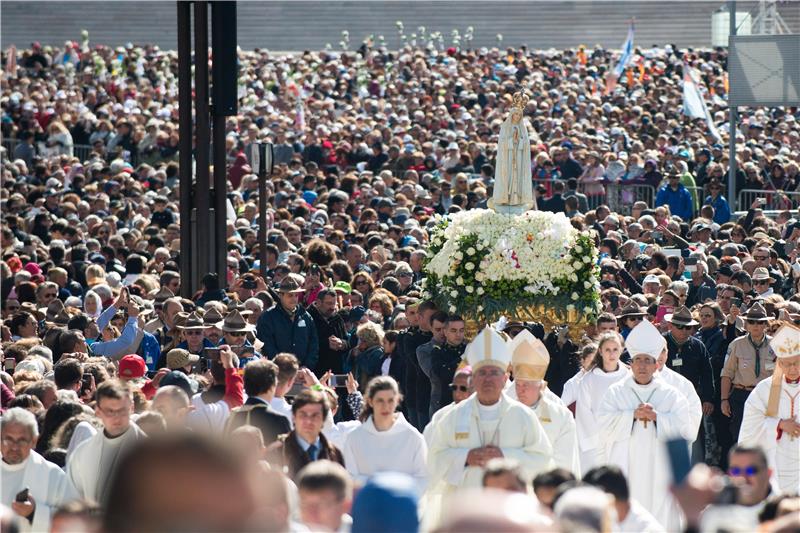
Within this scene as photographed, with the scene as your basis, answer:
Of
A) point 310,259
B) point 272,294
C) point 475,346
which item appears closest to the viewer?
point 475,346

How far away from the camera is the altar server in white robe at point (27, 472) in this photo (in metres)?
7.58

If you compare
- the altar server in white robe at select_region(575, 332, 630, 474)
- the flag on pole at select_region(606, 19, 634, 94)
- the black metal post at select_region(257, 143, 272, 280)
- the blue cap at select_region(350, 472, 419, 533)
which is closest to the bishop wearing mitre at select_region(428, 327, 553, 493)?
the altar server in white robe at select_region(575, 332, 630, 474)

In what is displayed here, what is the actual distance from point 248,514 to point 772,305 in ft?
35.2

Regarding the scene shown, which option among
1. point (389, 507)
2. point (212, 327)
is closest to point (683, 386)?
point (212, 327)

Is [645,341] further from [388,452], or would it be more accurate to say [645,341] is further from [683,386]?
[388,452]

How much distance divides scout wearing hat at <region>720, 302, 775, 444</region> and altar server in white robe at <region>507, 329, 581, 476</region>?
9.77 ft

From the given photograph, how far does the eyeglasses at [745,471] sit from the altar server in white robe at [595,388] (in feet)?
13.5

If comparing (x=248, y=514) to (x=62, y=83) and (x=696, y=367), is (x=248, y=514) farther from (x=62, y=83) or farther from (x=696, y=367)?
(x=62, y=83)

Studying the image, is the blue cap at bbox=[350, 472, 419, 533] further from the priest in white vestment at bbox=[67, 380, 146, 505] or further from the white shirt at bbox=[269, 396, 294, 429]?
the white shirt at bbox=[269, 396, 294, 429]

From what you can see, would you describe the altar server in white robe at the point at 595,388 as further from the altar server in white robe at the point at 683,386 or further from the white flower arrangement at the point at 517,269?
the white flower arrangement at the point at 517,269

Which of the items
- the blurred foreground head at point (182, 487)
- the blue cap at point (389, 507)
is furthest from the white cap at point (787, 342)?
the blurred foreground head at point (182, 487)

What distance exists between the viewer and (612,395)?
10.3 metres

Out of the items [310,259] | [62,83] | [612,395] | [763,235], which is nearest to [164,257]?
[310,259]

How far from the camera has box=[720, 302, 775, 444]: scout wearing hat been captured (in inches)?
484
